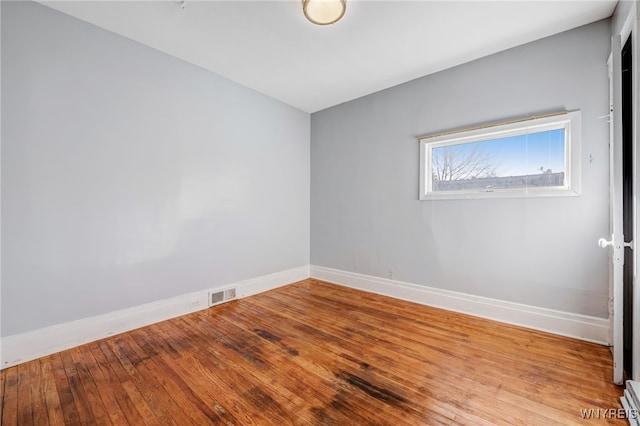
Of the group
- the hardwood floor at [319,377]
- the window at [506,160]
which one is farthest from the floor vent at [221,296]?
the window at [506,160]

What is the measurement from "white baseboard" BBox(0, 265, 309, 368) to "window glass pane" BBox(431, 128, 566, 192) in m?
2.99

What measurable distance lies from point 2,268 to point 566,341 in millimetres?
4552

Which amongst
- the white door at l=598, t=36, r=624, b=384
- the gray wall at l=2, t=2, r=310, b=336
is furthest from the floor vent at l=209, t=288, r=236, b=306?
the white door at l=598, t=36, r=624, b=384

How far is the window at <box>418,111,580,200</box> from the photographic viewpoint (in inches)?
93.4

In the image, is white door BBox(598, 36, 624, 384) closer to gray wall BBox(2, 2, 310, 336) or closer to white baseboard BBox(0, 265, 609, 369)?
white baseboard BBox(0, 265, 609, 369)

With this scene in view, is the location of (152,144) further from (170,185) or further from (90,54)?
(90,54)

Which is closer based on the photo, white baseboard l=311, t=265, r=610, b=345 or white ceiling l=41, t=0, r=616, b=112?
white ceiling l=41, t=0, r=616, b=112

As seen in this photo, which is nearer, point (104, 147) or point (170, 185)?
point (104, 147)

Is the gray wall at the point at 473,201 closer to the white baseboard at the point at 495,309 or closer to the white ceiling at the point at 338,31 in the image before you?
the white baseboard at the point at 495,309

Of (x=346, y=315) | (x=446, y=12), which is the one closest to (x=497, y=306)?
(x=346, y=315)

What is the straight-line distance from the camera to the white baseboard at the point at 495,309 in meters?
2.27

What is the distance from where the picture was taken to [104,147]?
2.39 m

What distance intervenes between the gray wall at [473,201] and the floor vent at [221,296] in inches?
59.6

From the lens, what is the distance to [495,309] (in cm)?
270
